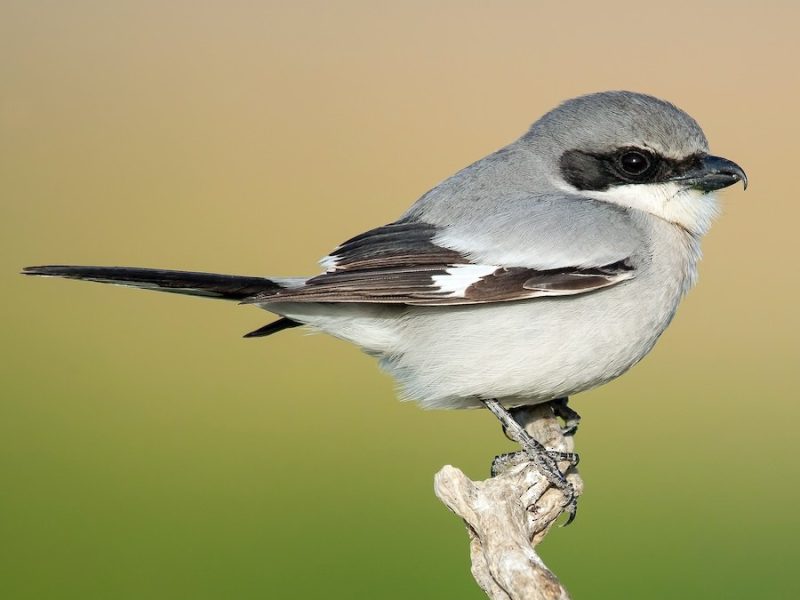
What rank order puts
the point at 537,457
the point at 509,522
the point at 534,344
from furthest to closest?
the point at 537,457 → the point at 534,344 → the point at 509,522

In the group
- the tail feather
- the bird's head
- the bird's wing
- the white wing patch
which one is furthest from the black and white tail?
the bird's head

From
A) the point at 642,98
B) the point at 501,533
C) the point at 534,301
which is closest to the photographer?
the point at 501,533

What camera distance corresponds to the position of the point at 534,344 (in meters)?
2.76

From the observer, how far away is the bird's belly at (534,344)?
9.06 feet

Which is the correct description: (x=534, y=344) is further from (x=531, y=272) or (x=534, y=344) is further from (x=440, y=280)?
(x=440, y=280)

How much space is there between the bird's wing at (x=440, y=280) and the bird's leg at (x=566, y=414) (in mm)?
650

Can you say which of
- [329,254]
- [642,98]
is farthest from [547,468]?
[642,98]

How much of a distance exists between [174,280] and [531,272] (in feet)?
3.25

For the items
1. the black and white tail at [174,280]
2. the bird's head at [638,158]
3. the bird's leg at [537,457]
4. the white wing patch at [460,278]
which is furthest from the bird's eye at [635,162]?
the black and white tail at [174,280]

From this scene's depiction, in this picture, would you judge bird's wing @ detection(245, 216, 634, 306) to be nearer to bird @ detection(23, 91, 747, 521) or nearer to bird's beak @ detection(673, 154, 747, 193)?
bird @ detection(23, 91, 747, 521)

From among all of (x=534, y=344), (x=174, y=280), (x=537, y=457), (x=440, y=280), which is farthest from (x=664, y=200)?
(x=174, y=280)

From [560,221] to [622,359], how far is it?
1.40 feet

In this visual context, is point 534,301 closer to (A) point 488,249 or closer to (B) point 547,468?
(A) point 488,249

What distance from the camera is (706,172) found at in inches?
116
